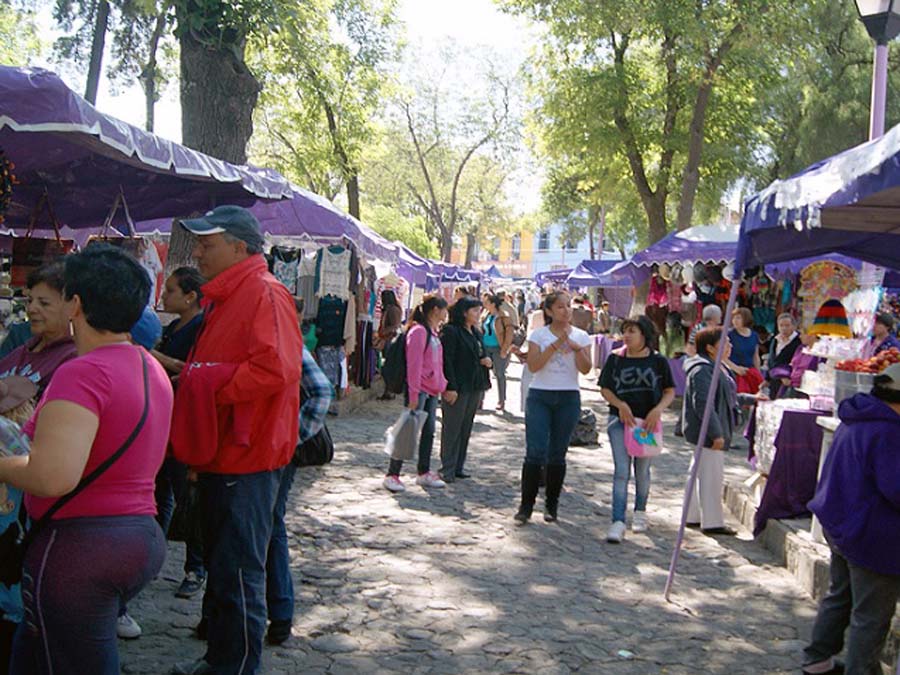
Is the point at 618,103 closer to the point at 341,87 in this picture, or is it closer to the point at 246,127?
the point at 341,87

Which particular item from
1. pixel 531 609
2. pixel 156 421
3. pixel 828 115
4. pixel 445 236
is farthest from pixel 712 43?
pixel 445 236

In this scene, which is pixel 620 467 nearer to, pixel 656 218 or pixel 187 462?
pixel 187 462

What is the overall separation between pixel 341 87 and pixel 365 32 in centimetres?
166

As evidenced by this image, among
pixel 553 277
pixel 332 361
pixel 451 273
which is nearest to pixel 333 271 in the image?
pixel 332 361

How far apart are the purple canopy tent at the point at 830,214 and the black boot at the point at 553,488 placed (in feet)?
4.93

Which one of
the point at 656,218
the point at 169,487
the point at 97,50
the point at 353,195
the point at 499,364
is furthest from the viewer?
the point at 353,195

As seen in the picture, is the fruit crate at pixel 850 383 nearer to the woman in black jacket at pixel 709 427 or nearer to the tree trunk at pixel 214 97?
the woman in black jacket at pixel 709 427

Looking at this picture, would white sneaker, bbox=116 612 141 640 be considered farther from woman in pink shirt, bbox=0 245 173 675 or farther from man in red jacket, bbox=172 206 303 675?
woman in pink shirt, bbox=0 245 173 675

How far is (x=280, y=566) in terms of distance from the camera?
439 cm

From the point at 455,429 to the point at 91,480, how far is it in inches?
246

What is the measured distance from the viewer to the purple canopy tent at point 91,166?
414 cm

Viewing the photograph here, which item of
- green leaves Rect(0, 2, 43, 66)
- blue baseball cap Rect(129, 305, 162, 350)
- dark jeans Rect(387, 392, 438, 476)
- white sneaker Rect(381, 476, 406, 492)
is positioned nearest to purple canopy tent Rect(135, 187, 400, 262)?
dark jeans Rect(387, 392, 438, 476)

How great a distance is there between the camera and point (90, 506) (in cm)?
254

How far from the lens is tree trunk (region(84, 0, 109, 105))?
634 inches
